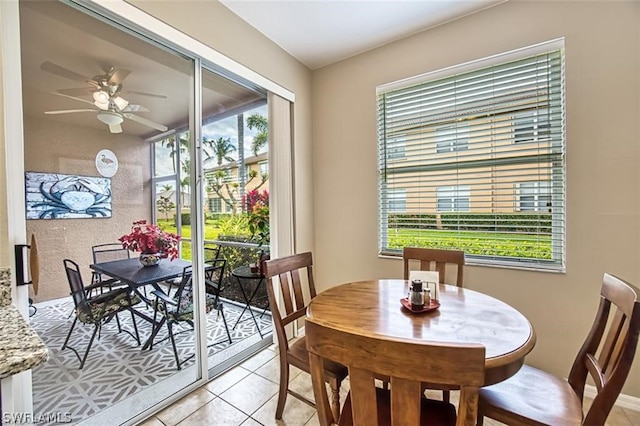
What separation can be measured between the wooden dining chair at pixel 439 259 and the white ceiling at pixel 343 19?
192 cm

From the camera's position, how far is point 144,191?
194 cm

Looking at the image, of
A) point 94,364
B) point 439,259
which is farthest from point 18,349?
point 439,259

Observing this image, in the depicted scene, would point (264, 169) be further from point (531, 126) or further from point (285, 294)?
point (531, 126)

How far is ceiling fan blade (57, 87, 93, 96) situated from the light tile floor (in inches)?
80.6

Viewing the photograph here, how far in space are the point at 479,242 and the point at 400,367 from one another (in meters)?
1.96

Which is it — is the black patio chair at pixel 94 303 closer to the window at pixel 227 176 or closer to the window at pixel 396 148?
the window at pixel 227 176

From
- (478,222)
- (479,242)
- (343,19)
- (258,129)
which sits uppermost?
(343,19)

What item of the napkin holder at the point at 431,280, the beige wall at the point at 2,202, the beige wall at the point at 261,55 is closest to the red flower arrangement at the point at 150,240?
the beige wall at the point at 2,202

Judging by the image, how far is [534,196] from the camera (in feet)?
6.83

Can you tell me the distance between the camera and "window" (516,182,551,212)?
6.70ft

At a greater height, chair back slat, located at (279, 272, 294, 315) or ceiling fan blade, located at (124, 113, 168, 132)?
ceiling fan blade, located at (124, 113, 168, 132)

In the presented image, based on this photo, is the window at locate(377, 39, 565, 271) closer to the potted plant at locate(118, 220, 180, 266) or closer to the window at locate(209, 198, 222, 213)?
the window at locate(209, 198, 222, 213)

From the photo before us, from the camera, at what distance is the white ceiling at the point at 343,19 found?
2127mm

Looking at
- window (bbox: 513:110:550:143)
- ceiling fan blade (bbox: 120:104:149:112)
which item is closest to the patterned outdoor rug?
ceiling fan blade (bbox: 120:104:149:112)
